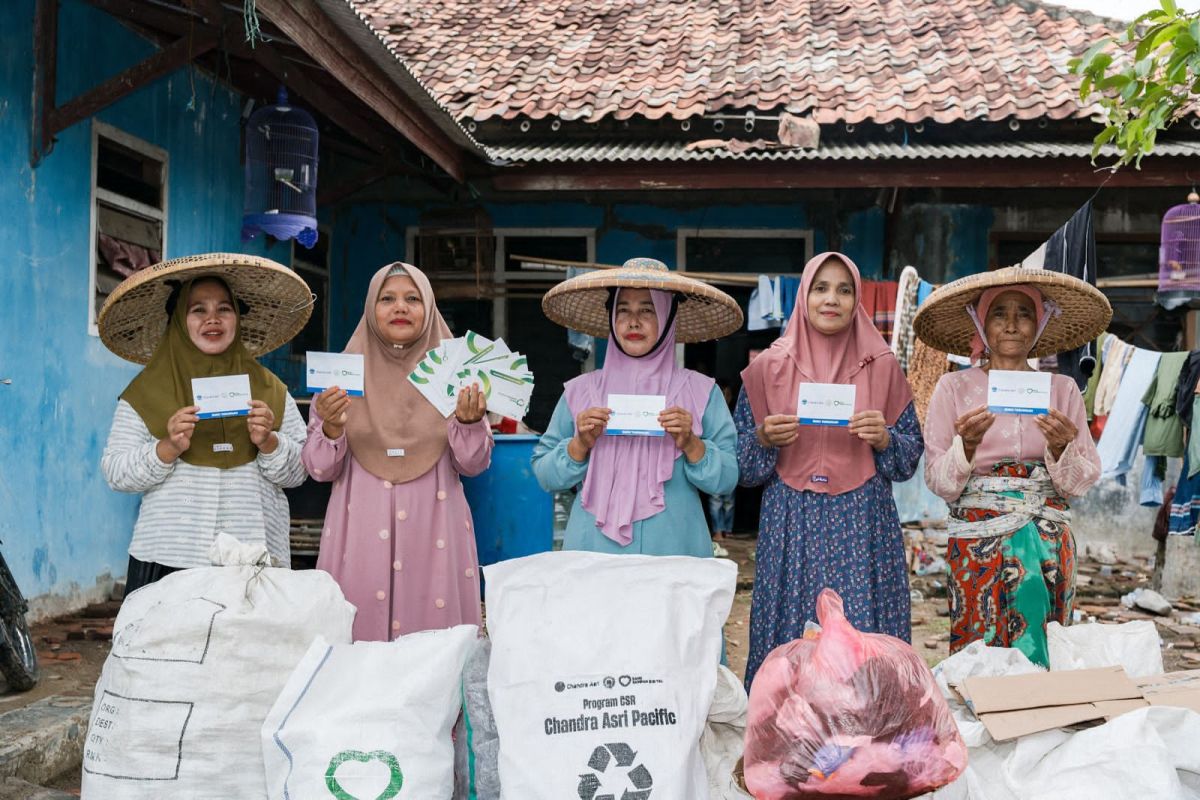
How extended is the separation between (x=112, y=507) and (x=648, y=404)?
423 centimetres

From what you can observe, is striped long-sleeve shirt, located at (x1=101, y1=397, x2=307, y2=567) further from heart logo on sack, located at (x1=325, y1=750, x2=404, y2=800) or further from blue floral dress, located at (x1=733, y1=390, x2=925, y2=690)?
blue floral dress, located at (x1=733, y1=390, x2=925, y2=690)

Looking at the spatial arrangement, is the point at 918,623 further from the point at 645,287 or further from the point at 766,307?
the point at 645,287

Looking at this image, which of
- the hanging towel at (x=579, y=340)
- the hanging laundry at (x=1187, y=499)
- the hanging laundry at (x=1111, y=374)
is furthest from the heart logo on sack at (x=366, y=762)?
the hanging laundry at (x=1111, y=374)

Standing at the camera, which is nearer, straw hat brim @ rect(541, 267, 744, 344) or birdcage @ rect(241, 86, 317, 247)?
straw hat brim @ rect(541, 267, 744, 344)

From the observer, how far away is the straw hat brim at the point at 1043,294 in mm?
3082

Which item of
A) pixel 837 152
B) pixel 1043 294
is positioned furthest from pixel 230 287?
pixel 837 152

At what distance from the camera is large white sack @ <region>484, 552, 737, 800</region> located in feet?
6.53

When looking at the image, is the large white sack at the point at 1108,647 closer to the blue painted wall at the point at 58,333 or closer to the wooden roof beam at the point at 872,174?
the blue painted wall at the point at 58,333

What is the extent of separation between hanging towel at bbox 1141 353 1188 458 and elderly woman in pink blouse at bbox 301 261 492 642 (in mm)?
5382

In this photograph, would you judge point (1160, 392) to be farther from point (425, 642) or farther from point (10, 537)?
point (10, 537)

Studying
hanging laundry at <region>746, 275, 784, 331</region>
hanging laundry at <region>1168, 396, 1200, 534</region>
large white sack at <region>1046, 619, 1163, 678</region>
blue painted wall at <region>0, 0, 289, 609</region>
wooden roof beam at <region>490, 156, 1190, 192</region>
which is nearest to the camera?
large white sack at <region>1046, 619, 1163, 678</region>

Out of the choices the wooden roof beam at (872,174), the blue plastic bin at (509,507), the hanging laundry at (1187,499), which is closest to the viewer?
the blue plastic bin at (509,507)

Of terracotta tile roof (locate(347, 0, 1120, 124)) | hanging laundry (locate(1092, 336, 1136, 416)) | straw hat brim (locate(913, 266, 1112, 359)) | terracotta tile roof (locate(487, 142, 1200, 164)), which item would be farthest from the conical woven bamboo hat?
hanging laundry (locate(1092, 336, 1136, 416))

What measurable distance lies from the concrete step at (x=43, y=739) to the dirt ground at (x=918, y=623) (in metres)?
0.08
